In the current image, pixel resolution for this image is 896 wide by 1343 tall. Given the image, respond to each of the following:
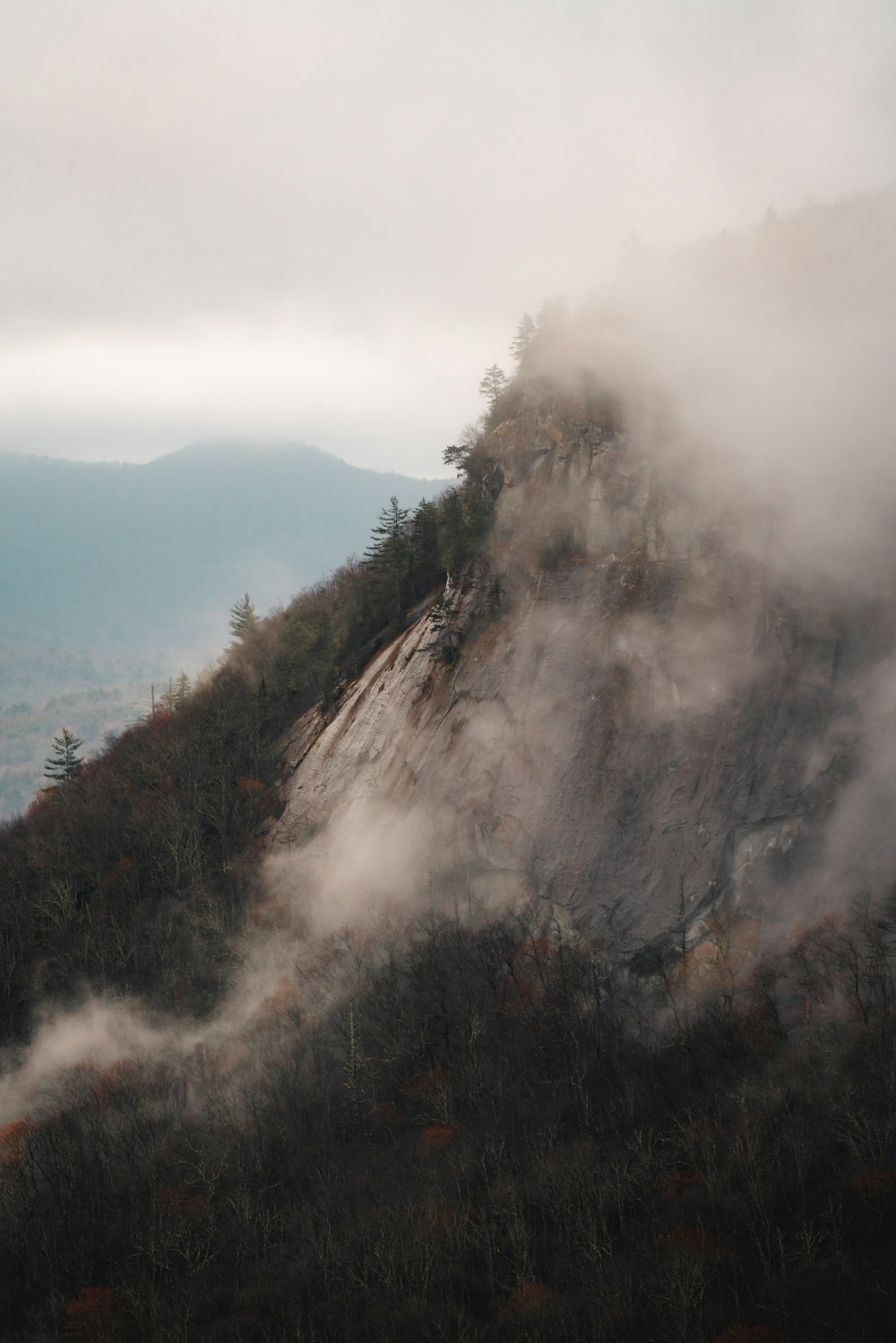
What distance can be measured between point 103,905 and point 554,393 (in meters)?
52.5

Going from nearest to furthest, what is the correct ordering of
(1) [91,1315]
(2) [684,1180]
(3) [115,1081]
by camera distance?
1. (1) [91,1315]
2. (2) [684,1180]
3. (3) [115,1081]

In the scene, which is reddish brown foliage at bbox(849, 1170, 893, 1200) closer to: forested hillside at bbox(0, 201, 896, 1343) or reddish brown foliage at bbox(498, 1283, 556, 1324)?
forested hillside at bbox(0, 201, 896, 1343)

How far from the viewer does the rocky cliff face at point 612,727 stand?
55.0 metres

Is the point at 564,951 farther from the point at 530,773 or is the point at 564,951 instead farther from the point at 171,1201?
the point at 171,1201

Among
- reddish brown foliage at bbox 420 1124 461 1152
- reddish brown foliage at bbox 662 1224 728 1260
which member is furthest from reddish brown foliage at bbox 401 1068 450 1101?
reddish brown foliage at bbox 662 1224 728 1260

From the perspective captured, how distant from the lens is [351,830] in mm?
65438

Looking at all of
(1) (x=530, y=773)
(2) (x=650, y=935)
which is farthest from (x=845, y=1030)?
(1) (x=530, y=773)

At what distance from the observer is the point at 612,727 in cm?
5881

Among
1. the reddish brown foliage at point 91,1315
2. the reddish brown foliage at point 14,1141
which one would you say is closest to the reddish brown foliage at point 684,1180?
the reddish brown foliage at point 91,1315

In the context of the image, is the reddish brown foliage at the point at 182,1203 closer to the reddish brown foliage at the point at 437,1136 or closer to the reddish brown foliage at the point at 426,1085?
the reddish brown foliage at the point at 437,1136

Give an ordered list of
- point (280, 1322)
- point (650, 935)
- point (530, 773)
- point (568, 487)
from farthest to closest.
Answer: point (568, 487), point (530, 773), point (650, 935), point (280, 1322)

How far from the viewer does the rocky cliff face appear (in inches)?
2164

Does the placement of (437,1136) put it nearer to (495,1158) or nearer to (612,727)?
(495,1158)

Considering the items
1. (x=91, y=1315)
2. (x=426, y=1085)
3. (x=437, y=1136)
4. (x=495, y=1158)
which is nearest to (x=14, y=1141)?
(x=91, y=1315)
